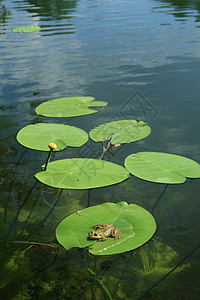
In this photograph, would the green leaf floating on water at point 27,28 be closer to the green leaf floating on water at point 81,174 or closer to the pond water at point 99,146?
the pond water at point 99,146

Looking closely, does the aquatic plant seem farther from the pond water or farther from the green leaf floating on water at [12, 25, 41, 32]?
the green leaf floating on water at [12, 25, 41, 32]

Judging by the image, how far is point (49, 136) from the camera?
2098 millimetres

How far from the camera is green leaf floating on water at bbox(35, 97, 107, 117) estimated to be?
2.51 metres

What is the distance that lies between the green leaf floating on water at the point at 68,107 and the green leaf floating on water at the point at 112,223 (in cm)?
123

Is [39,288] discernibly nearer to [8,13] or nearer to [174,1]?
[8,13]

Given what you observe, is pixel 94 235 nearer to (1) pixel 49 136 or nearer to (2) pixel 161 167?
(2) pixel 161 167

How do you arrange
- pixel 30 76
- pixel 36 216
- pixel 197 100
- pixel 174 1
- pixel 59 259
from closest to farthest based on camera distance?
pixel 59 259, pixel 36 216, pixel 197 100, pixel 30 76, pixel 174 1

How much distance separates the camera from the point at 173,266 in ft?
3.93

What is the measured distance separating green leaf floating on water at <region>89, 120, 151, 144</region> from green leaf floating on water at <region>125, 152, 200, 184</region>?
10.7 inches

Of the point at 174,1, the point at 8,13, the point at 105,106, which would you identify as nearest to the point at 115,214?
the point at 105,106

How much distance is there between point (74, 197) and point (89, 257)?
16.8 inches

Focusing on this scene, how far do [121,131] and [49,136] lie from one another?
52 centimetres

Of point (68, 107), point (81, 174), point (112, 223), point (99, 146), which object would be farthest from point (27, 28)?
point (112, 223)

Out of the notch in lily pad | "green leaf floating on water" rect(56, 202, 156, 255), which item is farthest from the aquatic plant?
the notch in lily pad
